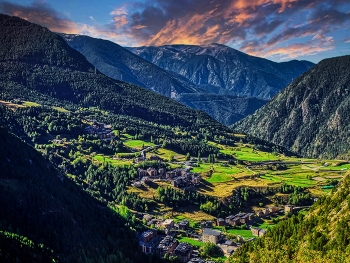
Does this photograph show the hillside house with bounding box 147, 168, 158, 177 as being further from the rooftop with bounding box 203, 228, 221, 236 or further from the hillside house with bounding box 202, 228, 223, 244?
the hillside house with bounding box 202, 228, 223, 244

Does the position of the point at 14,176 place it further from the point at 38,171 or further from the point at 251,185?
the point at 251,185

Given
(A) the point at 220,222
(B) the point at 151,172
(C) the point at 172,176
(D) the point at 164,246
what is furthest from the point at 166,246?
(B) the point at 151,172

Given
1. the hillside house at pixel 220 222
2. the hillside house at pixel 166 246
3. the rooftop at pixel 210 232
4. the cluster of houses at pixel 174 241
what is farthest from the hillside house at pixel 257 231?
the hillside house at pixel 166 246

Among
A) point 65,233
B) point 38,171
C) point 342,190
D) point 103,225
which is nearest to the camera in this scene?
point 342,190

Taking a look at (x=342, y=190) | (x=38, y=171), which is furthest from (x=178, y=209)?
(x=342, y=190)

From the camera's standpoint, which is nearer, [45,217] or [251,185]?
[45,217]

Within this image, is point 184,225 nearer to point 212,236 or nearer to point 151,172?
point 212,236
